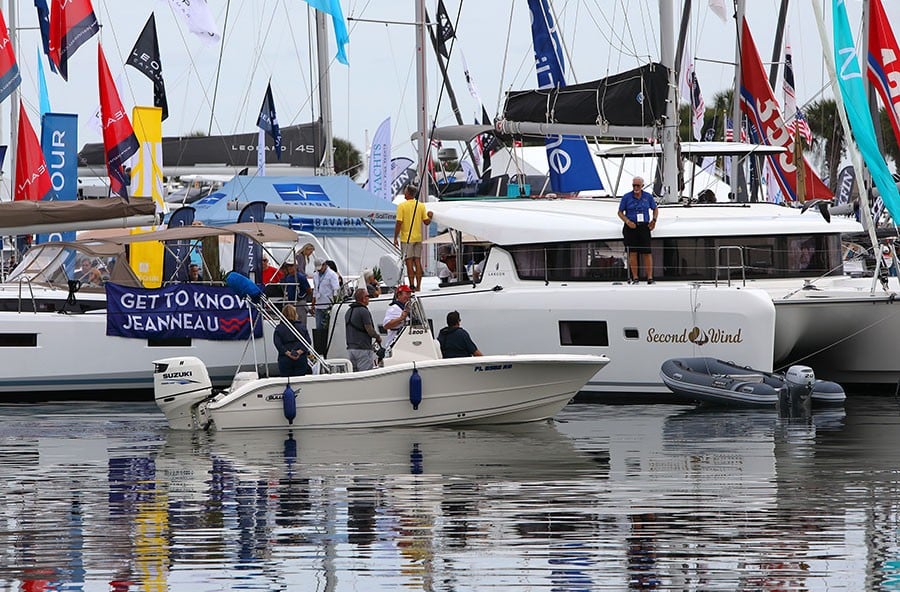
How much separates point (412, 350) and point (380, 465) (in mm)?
3445

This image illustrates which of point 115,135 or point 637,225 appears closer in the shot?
point 637,225

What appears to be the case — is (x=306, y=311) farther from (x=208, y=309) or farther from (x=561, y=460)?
(x=561, y=460)

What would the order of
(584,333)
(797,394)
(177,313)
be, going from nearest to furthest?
1. (797,394)
2. (584,333)
3. (177,313)

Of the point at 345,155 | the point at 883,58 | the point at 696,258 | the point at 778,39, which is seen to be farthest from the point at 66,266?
the point at 345,155

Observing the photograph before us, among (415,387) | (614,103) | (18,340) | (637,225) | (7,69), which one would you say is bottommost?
(415,387)

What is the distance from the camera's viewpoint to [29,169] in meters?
26.9

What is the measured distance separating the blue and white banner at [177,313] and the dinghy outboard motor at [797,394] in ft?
26.0

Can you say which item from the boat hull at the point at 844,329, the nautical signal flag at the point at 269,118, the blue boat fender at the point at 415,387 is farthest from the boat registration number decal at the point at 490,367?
the nautical signal flag at the point at 269,118

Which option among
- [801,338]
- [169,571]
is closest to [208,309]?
[801,338]

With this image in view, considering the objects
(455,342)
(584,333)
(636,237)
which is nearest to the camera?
(455,342)

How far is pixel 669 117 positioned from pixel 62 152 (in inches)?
415

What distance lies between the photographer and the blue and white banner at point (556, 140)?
23.9m

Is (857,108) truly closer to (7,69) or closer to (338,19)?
(338,19)

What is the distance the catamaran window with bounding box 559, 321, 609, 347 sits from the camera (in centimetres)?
1973
